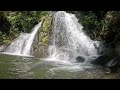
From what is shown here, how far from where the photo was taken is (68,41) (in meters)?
13.9

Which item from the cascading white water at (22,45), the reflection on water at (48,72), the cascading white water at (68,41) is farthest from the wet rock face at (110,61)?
the cascading white water at (22,45)

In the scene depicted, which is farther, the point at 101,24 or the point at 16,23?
the point at 16,23

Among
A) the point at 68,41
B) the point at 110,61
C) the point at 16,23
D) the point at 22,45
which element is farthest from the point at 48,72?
the point at 16,23

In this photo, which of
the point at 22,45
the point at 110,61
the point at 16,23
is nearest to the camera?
the point at 110,61

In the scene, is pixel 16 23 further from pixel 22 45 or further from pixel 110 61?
pixel 110 61

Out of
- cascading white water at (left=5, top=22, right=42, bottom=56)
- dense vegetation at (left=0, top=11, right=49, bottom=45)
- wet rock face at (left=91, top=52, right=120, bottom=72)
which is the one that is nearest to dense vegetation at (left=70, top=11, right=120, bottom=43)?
wet rock face at (left=91, top=52, right=120, bottom=72)

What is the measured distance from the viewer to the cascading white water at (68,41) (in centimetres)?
1288

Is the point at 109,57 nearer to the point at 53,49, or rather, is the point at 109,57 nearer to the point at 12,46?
the point at 53,49

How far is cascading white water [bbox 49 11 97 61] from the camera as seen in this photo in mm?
12875

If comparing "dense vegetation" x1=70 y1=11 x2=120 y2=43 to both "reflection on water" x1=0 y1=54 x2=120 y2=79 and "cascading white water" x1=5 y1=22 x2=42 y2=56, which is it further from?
"cascading white water" x1=5 y1=22 x2=42 y2=56

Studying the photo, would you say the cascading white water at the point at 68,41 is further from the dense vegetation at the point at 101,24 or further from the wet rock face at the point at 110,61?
the wet rock face at the point at 110,61
